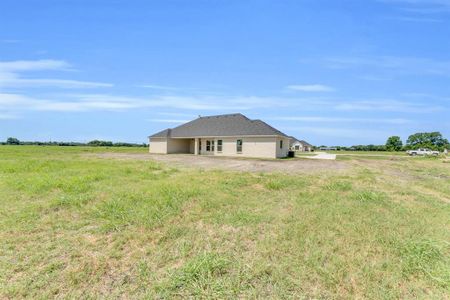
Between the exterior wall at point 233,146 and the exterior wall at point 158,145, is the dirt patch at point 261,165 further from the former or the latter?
the exterior wall at point 158,145

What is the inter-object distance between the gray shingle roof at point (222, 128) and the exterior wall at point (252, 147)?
59 cm

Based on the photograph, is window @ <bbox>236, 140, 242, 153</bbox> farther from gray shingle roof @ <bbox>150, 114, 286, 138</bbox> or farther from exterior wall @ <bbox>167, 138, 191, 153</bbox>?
exterior wall @ <bbox>167, 138, 191, 153</bbox>

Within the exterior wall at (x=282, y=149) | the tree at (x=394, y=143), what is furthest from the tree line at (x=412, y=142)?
the exterior wall at (x=282, y=149)

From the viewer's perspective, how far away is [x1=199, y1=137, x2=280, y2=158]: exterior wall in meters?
27.3

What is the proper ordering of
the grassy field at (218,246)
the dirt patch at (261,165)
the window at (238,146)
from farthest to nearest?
the window at (238,146) < the dirt patch at (261,165) < the grassy field at (218,246)

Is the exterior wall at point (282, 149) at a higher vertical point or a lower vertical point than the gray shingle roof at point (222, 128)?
lower

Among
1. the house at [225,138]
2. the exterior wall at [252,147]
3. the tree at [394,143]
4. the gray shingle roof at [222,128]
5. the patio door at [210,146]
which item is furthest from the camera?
the tree at [394,143]

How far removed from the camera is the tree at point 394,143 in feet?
312

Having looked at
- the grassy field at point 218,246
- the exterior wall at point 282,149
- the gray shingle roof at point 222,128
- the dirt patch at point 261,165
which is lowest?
the grassy field at point 218,246

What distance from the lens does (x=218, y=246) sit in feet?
14.9

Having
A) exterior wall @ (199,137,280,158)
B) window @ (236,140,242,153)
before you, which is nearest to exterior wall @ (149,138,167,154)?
exterior wall @ (199,137,280,158)

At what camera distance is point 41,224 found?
17.6ft

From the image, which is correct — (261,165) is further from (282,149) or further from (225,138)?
(225,138)

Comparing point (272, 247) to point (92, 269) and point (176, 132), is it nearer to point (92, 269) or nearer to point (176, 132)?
point (92, 269)
